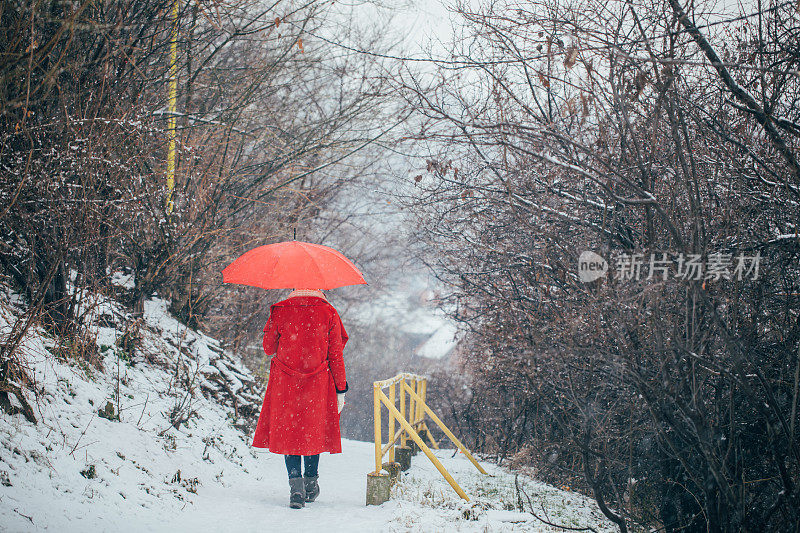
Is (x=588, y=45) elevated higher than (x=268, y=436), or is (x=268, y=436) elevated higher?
(x=588, y=45)

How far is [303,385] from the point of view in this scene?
15.9ft

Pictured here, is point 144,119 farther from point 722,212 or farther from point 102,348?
point 722,212

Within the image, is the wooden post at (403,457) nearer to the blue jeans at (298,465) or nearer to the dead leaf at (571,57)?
the blue jeans at (298,465)

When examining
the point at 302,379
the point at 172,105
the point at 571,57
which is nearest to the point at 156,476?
the point at 302,379

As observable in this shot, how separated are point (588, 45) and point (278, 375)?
136 inches

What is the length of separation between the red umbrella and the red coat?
332 millimetres

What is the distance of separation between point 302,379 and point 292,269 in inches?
37.8

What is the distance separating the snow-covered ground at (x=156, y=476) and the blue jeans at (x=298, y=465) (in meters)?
0.29

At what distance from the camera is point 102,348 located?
19.6 ft

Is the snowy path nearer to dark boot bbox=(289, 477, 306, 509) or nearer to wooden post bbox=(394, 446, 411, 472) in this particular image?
dark boot bbox=(289, 477, 306, 509)

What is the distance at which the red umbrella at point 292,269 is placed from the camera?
14.9 feet

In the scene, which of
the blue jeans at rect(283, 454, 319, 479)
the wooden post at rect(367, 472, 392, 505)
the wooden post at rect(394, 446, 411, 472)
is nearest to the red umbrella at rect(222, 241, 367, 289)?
the blue jeans at rect(283, 454, 319, 479)

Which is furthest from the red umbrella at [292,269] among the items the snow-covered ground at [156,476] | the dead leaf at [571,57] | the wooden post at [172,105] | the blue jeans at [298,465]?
the dead leaf at [571,57]

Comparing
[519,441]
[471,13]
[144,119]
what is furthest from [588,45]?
[519,441]
